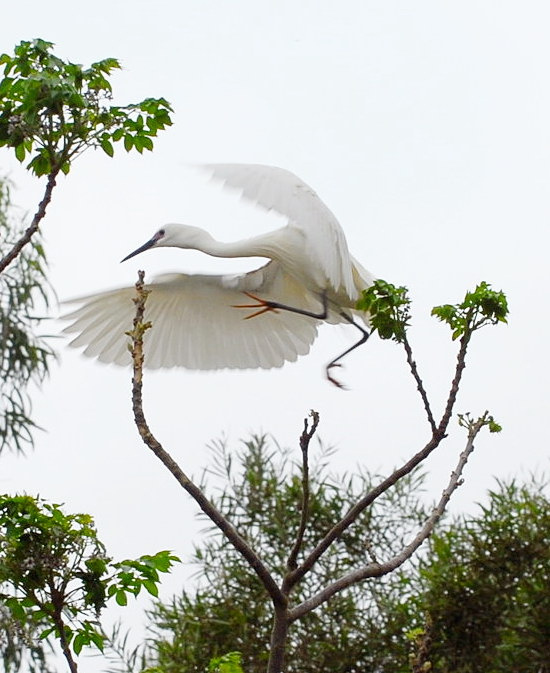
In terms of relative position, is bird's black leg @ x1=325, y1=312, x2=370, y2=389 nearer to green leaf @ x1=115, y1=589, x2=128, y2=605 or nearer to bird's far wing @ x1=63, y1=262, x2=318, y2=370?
bird's far wing @ x1=63, y1=262, x2=318, y2=370

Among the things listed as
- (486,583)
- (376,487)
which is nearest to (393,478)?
(376,487)

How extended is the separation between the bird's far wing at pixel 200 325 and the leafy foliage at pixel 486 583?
1658mm

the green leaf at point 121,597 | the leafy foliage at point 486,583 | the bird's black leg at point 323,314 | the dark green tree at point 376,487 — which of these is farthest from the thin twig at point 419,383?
the leafy foliage at point 486,583

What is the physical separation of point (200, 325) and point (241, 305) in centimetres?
21

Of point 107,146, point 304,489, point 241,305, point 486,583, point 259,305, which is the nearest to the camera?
point 304,489

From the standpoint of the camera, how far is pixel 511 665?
5.82m

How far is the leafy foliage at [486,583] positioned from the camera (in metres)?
6.10

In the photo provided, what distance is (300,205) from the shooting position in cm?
382

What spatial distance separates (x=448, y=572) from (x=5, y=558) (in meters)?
3.97

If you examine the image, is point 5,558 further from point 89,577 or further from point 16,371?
point 16,371

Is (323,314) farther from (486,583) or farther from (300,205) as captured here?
(486,583)

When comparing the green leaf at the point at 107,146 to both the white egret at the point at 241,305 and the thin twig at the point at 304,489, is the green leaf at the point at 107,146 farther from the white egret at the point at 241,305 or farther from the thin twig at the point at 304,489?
the white egret at the point at 241,305

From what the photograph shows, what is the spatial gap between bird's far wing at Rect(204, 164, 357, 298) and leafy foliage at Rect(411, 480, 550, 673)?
244cm

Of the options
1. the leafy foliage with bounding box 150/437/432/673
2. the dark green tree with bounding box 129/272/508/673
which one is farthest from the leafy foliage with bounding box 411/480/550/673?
the dark green tree with bounding box 129/272/508/673
